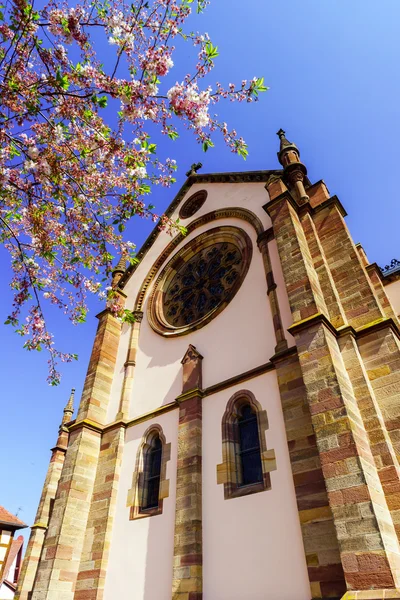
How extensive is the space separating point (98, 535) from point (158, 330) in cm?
569

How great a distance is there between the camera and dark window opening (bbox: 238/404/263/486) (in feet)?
26.3

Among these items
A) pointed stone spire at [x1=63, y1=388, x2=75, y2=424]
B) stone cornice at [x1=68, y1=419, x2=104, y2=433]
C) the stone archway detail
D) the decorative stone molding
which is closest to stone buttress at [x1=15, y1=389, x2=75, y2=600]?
pointed stone spire at [x1=63, y1=388, x2=75, y2=424]

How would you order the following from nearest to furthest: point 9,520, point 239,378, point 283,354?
1. point 283,354
2. point 239,378
3. point 9,520

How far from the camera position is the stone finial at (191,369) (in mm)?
10102

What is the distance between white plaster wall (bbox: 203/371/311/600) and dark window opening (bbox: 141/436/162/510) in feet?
6.54

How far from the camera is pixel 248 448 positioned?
8398 millimetres

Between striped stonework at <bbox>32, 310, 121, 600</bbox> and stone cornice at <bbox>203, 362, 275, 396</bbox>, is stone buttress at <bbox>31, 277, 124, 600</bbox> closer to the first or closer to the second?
striped stonework at <bbox>32, 310, 121, 600</bbox>

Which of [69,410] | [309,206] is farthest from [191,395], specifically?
[69,410]

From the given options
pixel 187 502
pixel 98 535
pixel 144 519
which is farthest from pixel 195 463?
pixel 98 535

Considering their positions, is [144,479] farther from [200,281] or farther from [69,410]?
[69,410]

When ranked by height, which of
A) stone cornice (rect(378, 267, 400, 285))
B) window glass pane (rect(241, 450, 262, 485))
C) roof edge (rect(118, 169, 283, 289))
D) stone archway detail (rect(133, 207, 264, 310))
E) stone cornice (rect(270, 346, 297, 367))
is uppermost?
roof edge (rect(118, 169, 283, 289))

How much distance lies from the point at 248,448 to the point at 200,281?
Answer: 240 inches

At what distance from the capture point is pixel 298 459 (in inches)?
278

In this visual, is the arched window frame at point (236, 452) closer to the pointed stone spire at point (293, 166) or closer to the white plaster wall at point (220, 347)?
the white plaster wall at point (220, 347)
